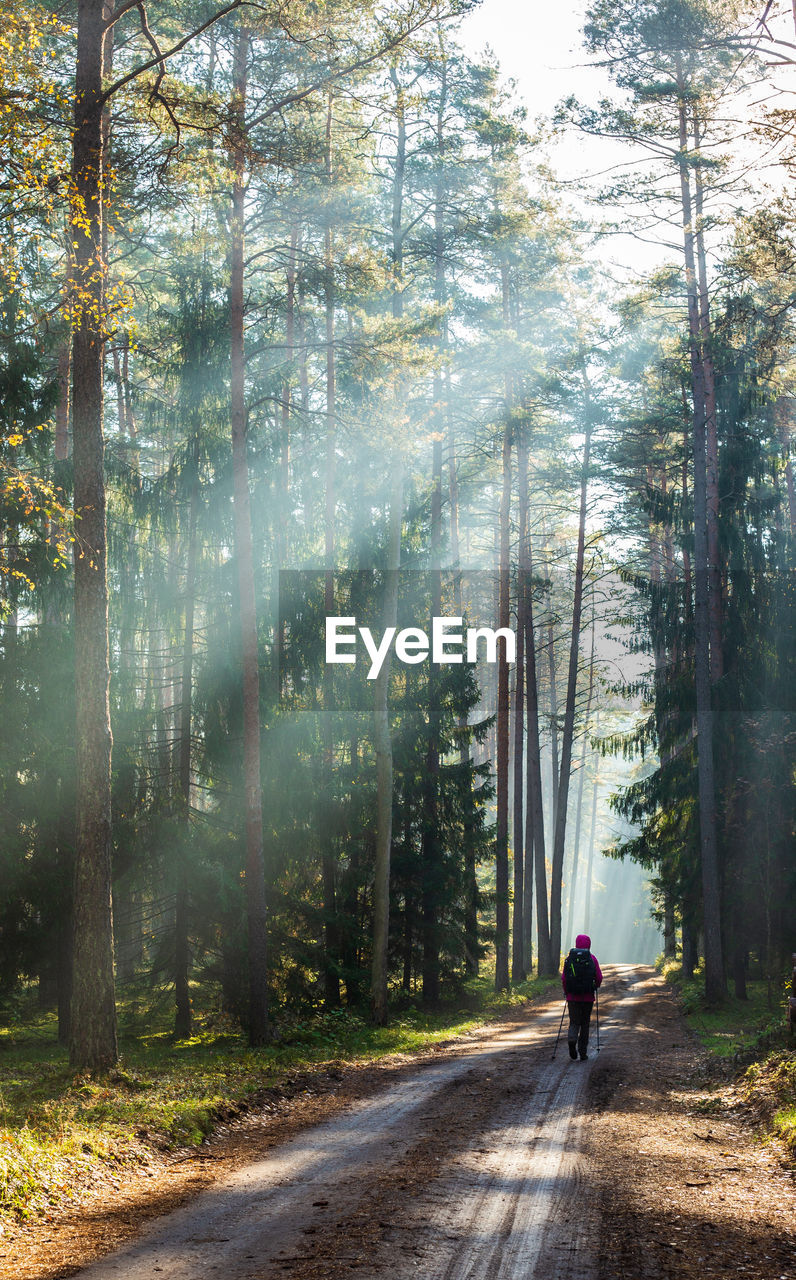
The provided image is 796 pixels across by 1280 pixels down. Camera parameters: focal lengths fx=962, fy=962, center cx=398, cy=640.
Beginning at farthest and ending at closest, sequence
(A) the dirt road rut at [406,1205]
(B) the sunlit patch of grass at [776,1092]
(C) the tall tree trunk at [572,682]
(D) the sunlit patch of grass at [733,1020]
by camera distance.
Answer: (C) the tall tree trunk at [572,682] < (D) the sunlit patch of grass at [733,1020] < (B) the sunlit patch of grass at [776,1092] < (A) the dirt road rut at [406,1205]

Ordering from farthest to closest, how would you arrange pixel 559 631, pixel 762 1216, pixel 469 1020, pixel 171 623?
1. pixel 559 631
2. pixel 469 1020
3. pixel 171 623
4. pixel 762 1216

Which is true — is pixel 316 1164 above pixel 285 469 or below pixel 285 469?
below

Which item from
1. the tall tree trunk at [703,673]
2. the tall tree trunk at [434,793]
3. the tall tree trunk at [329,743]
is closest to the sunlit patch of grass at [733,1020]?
the tall tree trunk at [703,673]

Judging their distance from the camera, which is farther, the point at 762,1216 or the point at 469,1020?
the point at 469,1020

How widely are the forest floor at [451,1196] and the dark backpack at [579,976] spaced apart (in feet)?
7.87

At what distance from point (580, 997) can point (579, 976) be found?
0.99ft

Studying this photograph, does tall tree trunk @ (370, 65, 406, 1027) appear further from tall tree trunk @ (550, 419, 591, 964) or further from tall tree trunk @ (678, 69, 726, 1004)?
tall tree trunk @ (550, 419, 591, 964)

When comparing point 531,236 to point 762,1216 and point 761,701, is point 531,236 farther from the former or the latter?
point 762,1216

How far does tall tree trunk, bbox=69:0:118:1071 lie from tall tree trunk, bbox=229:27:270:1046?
390cm

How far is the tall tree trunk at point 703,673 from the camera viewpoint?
19.6 metres

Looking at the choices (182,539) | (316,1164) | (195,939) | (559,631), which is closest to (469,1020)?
(195,939)

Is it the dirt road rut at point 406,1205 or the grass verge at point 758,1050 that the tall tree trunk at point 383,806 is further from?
the dirt road rut at point 406,1205

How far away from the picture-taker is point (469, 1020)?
20141 mm

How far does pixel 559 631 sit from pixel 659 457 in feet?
53.2
